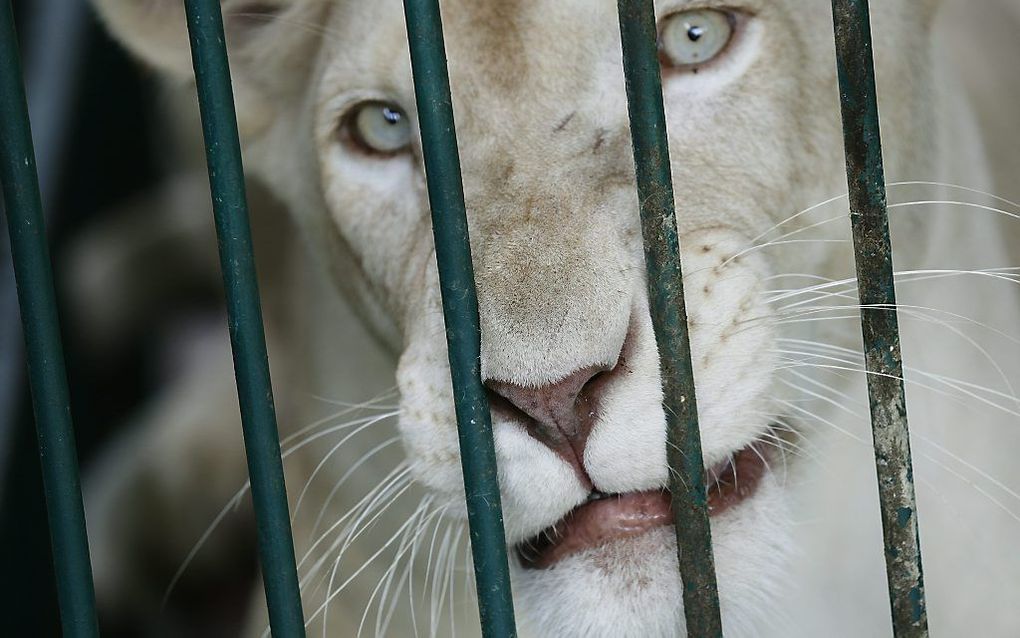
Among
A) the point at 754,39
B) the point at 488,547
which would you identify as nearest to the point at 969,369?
the point at 754,39

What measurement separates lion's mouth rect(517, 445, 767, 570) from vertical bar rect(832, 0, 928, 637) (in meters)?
0.26

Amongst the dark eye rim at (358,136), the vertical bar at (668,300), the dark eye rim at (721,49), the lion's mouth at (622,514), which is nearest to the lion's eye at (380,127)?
the dark eye rim at (358,136)

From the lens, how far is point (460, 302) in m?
0.97

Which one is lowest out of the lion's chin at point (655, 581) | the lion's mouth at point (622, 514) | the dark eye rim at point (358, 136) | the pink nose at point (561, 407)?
the lion's chin at point (655, 581)

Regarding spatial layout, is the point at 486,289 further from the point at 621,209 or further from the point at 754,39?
the point at 754,39

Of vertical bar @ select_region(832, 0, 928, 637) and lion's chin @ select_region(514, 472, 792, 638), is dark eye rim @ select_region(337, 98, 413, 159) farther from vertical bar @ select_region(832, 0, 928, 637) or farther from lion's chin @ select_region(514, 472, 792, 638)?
vertical bar @ select_region(832, 0, 928, 637)

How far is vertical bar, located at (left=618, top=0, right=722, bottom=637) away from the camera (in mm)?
933

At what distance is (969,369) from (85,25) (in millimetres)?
1996

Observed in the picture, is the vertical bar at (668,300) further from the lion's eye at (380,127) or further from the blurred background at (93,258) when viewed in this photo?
the blurred background at (93,258)

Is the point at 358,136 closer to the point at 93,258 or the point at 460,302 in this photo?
the point at 460,302

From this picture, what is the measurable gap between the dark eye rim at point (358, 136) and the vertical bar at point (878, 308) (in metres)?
0.79

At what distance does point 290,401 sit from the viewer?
7.48 feet

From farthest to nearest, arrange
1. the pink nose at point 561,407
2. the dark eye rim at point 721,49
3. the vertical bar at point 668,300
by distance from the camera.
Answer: the dark eye rim at point 721,49
the pink nose at point 561,407
the vertical bar at point 668,300

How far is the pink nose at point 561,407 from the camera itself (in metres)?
1.12
